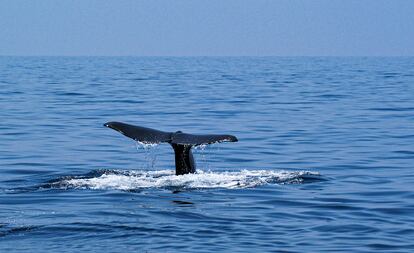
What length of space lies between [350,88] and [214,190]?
3807cm

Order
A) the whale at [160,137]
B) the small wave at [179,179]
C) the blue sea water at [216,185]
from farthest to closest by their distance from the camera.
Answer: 1. the small wave at [179,179]
2. the whale at [160,137]
3. the blue sea water at [216,185]

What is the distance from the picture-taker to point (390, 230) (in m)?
12.1

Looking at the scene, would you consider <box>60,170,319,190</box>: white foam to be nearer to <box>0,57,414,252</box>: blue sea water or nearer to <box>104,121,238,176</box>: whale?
<box>0,57,414,252</box>: blue sea water

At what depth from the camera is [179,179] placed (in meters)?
15.9

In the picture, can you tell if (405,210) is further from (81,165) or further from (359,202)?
(81,165)

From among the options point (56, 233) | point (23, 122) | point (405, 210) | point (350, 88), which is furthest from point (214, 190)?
point (350, 88)

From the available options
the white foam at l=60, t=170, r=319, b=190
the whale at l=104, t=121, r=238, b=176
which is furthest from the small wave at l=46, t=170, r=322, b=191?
the whale at l=104, t=121, r=238, b=176

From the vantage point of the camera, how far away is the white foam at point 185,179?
15.6 m

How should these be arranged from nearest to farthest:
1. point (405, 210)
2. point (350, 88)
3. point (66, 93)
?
point (405, 210) → point (66, 93) → point (350, 88)

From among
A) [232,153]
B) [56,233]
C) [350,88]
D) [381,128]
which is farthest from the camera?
[350,88]

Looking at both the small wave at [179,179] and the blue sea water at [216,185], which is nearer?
the blue sea water at [216,185]

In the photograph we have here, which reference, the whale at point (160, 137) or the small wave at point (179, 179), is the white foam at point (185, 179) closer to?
the small wave at point (179, 179)

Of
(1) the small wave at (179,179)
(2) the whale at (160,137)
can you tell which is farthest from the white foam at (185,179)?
(2) the whale at (160,137)

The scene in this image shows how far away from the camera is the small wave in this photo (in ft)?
51.2
